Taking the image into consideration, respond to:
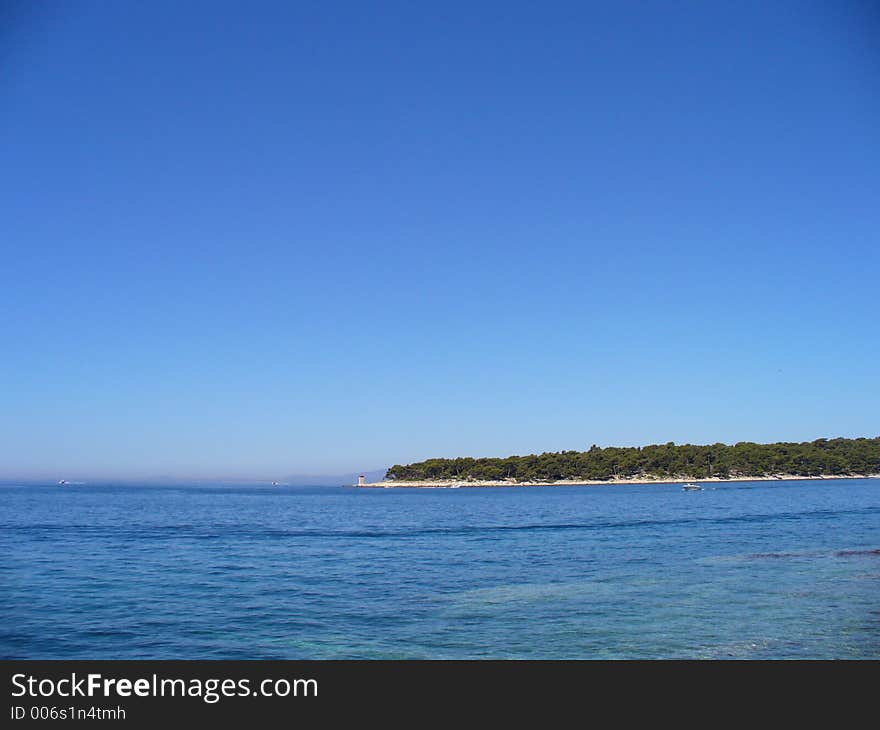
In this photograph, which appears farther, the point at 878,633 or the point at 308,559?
the point at 308,559

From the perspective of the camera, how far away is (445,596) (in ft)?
81.4

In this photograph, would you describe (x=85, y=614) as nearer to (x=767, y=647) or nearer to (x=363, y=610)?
(x=363, y=610)

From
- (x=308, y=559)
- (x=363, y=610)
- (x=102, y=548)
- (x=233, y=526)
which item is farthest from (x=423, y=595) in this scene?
(x=233, y=526)

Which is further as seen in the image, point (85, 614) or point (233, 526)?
point (233, 526)

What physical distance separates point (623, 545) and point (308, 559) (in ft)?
67.3

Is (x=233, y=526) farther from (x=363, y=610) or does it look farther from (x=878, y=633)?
(x=878, y=633)

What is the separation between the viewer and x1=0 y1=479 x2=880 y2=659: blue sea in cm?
1719

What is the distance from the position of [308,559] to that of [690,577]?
20.8 meters

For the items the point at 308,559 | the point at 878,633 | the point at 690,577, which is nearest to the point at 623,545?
the point at 690,577

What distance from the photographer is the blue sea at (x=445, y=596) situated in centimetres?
1719
